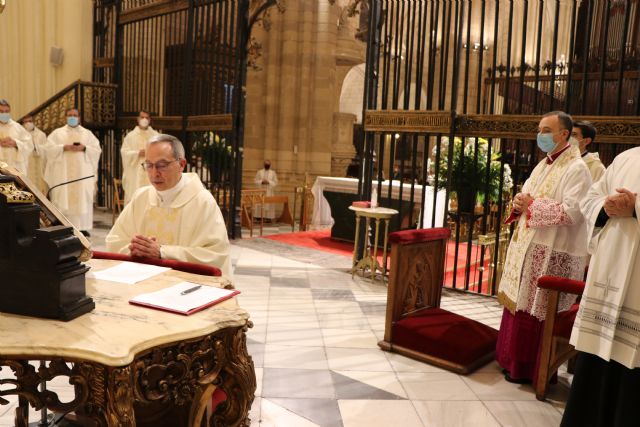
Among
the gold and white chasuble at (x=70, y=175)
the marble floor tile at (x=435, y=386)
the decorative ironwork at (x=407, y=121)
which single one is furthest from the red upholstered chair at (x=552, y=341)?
the gold and white chasuble at (x=70, y=175)

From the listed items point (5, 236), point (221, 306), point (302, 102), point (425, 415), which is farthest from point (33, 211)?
point (302, 102)

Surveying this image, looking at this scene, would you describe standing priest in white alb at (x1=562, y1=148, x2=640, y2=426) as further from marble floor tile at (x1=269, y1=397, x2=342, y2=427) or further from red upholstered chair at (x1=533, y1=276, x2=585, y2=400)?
marble floor tile at (x1=269, y1=397, x2=342, y2=427)

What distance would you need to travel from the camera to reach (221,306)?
229cm

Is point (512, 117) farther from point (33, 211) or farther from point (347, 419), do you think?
point (33, 211)

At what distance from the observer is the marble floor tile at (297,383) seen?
144 inches

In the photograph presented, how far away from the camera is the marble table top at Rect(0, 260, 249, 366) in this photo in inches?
69.6

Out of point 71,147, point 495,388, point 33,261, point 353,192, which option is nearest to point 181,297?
point 33,261

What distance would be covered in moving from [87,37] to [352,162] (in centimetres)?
700

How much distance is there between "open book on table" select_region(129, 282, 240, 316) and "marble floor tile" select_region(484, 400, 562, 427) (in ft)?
6.34

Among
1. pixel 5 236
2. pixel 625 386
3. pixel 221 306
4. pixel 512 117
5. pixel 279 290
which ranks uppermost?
pixel 512 117

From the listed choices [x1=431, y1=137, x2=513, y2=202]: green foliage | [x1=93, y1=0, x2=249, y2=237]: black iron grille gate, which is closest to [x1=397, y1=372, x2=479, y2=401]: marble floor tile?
[x1=431, y1=137, x2=513, y2=202]: green foliage

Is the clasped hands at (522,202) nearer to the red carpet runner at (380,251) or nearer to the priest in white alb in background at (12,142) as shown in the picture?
the red carpet runner at (380,251)

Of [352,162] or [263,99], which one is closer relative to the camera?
[263,99]

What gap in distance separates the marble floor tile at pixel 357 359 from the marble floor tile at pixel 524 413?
834 millimetres
